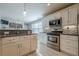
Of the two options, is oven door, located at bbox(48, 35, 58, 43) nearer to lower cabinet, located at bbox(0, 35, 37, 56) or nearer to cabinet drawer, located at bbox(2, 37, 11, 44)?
lower cabinet, located at bbox(0, 35, 37, 56)

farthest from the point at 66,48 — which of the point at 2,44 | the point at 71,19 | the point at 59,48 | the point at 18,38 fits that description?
the point at 2,44

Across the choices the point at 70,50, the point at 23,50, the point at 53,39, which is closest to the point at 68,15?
the point at 53,39

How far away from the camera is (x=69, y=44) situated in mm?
3416

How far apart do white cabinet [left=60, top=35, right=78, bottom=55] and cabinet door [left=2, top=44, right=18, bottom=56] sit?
1.89 m

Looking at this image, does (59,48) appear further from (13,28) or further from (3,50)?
(3,50)

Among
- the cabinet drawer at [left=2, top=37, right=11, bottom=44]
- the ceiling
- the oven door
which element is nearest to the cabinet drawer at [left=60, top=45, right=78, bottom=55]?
the oven door

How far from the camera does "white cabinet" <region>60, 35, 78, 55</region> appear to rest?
10.3ft

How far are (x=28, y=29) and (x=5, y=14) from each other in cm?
117

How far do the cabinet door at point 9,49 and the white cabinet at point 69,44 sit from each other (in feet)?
6.19

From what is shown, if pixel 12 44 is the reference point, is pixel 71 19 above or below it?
above

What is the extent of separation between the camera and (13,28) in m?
3.52

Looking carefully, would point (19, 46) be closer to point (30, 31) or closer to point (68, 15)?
point (30, 31)

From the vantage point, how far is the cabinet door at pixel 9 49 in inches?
91.1

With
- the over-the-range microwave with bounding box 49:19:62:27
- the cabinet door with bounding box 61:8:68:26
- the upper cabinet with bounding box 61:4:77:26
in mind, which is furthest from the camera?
the over-the-range microwave with bounding box 49:19:62:27
